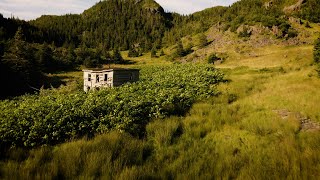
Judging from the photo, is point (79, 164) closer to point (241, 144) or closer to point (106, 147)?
point (106, 147)

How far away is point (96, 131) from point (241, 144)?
508cm

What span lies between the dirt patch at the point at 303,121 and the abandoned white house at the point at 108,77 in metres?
24.2

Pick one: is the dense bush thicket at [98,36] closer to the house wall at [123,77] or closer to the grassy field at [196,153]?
the house wall at [123,77]

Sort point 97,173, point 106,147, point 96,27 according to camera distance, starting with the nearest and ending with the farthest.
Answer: point 97,173, point 106,147, point 96,27

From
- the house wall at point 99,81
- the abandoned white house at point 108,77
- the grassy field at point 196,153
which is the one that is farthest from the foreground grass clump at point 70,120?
the house wall at point 99,81

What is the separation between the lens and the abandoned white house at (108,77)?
112 feet

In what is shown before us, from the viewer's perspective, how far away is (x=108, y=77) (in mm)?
34594

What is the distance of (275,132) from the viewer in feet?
32.1

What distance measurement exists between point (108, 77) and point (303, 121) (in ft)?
88.0

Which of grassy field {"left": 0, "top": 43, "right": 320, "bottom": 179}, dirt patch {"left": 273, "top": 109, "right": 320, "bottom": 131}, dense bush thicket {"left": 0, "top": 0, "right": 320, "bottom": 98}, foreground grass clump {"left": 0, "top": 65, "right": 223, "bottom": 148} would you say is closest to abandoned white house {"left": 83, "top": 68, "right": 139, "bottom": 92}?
dense bush thicket {"left": 0, "top": 0, "right": 320, "bottom": 98}

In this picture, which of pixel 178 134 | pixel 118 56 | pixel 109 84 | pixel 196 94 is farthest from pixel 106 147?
pixel 118 56

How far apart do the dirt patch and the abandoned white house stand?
24.2 m

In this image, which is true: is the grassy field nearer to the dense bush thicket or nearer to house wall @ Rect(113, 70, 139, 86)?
house wall @ Rect(113, 70, 139, 86)

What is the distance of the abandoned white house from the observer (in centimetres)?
3422
